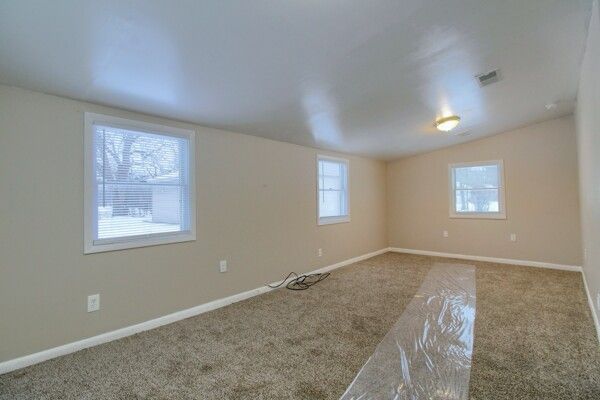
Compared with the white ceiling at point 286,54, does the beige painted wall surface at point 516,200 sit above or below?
below

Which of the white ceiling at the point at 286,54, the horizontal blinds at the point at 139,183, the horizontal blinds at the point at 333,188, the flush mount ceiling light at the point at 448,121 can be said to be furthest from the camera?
the horizontal blinds at the point at 333,188

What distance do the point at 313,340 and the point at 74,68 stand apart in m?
2.59

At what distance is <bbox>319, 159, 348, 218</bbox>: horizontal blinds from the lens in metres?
4.92

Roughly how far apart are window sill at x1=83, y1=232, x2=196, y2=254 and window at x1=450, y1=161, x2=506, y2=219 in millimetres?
4856

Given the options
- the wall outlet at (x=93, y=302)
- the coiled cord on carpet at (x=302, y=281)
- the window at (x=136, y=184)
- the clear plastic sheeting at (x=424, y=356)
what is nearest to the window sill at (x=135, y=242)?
the window at (x=136, y=184)

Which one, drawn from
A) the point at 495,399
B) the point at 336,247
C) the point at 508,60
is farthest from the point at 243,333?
the point at 508,60

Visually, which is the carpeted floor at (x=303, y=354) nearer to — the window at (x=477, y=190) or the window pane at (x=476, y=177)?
the window at (x=477, y=190)

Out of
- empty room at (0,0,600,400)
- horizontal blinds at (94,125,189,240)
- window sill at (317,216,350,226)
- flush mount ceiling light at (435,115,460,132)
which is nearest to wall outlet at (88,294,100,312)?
empty room at (0,0,600,400)

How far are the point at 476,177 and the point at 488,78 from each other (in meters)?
3.09

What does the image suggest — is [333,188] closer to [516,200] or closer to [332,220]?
[332,220]

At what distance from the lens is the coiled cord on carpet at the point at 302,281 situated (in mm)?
3971

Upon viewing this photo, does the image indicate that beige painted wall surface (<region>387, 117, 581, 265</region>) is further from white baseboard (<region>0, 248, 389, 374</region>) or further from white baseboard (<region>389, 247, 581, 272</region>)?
white baseboard (<region>0, 248, 389, 374</region>)

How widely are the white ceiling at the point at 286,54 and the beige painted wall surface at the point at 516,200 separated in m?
1.62

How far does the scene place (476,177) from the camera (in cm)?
549
